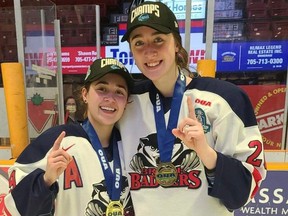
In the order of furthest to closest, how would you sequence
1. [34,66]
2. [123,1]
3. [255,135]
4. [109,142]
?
[123,1] → [34,66] → [109,142] → [255,135]

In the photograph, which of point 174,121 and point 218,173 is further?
point 174,121

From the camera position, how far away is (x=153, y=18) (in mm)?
1111

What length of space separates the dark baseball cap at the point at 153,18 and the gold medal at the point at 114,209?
613 millimetres

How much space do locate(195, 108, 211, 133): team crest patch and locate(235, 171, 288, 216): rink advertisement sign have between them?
55.3 inches

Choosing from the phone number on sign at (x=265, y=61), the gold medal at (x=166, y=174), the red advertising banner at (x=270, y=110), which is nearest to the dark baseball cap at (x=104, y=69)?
the gold medal at (x=166, y=174)

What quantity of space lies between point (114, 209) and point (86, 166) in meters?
0.18

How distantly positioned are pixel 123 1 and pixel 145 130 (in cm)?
678

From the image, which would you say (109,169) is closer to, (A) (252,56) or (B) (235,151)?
(B) (235,151)

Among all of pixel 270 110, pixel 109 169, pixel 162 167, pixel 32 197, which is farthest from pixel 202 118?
pixel 270 110

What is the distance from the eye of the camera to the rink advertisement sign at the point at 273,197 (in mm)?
2275

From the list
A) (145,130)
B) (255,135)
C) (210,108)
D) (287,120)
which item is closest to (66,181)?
(145,130)

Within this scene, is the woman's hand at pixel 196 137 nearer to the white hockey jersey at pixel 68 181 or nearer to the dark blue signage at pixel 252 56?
the white hockey jersey at pixel 68 181

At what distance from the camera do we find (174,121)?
1167 mm

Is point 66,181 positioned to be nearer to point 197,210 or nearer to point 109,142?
point 109,142
